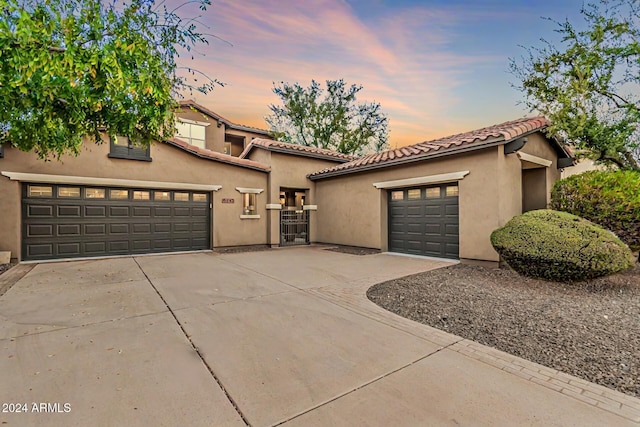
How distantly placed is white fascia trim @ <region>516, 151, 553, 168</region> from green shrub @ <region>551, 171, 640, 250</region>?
46.1 inches

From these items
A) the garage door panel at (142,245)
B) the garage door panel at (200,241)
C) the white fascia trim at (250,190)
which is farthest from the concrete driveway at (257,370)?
the white fascia trim at (250,190)

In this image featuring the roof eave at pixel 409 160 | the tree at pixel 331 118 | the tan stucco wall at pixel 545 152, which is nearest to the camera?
the roof eave at pixel 409 160

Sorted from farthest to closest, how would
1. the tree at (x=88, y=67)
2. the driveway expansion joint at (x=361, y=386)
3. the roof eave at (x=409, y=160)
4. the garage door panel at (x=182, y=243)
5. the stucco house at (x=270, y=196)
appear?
1. the garage door panel at (x=182, y=243)
2. the stucco house at (x=270, y=196)
3. the roof eave at (x=409, y=160)
4. the tree at (x=88, y=67)
5. the driveway expansion joint at (x=361, y=386)

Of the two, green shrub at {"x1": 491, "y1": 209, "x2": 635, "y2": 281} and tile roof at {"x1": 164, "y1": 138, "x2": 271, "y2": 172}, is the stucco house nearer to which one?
tile roof at {"x1": 164, "y1": 138, "x2": 271, "y2": 172}

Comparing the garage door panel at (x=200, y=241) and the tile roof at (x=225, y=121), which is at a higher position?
the tile roof at (x=225, y=121)

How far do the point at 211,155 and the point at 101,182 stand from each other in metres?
3.66

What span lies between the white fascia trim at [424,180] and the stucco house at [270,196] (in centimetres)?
4

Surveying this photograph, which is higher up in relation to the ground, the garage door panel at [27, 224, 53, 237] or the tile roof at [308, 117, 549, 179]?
the tile roof at [308, 117, 549, 179]

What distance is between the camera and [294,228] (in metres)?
13.3

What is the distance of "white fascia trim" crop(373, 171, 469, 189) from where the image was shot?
8.25 m

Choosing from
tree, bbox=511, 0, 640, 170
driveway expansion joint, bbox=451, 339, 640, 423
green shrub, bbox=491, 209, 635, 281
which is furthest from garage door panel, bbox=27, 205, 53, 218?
tree, bbox=511, 0, 640, 170

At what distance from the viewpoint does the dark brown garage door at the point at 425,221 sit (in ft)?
28.4

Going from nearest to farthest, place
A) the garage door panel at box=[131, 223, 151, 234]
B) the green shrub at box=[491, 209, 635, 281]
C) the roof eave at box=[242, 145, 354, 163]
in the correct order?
the green shrub at box=[491, 209, 635, 281], the garage door panel at box=[131, 223, 151, 234], the roof eave at box=[242, 145, 354, 163]

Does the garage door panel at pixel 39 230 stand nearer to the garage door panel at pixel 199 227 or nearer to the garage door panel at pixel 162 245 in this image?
the garage door panel at pixel 162 245
